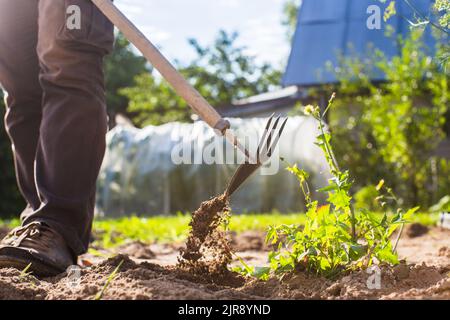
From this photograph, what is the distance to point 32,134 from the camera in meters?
2.73

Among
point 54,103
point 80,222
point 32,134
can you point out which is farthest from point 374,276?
point 32,134

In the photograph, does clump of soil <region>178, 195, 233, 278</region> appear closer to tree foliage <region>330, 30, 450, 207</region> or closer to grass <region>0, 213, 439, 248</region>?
grass <region>0, 213, 439, 248</region>

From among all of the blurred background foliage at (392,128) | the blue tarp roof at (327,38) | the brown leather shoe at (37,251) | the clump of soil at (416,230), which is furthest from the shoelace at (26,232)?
the blue tarp roof at (327,38)

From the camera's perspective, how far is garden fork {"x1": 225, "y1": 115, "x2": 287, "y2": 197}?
2.04 m

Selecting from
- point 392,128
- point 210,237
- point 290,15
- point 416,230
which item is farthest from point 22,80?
point 290,15

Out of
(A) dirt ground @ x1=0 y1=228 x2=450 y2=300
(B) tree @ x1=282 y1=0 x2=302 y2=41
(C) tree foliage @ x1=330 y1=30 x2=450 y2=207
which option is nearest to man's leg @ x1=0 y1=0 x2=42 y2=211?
(A) dirt ground @ x1=0 y1=228 x2=450 y2=300

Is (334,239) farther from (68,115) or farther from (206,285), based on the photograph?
(68,115)

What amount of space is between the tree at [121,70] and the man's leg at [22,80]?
62.9ft

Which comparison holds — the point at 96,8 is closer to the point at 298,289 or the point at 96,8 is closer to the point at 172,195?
the point at 298,289

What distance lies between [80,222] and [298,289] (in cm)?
91

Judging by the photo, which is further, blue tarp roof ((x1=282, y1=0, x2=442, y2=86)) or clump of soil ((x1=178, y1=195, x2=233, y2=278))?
blue tarp roof ((x1=282, y1=0, x2=442, y2=86))

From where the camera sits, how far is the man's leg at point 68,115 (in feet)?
7.77

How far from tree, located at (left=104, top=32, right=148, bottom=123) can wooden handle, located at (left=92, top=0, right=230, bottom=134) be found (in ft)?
Result: 64.6

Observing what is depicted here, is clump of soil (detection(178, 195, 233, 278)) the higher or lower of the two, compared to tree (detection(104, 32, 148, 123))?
lower
